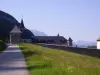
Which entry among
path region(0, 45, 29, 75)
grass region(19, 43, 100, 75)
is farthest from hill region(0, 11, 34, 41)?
grass region(19, 43, 100, 75)

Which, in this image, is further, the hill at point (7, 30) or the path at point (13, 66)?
the hill at point (7, 30)

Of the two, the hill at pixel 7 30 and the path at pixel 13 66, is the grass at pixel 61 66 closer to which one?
the path at pixel 13 66

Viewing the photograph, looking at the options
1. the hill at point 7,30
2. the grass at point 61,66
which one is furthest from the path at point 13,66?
the hill at point 7,30

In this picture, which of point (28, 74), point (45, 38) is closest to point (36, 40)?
point (45, 38)

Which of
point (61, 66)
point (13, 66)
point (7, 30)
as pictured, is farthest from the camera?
point (7, 30)

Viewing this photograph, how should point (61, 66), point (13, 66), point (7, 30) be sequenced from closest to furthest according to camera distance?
point (61, 66) < point (13, 66) < point (7, 30)

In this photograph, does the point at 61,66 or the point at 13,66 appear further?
the point at 13,66

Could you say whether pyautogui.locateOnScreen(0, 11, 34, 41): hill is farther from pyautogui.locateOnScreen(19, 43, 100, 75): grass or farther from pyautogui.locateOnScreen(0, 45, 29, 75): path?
pyautogui.locateOnScreen(19, 43, 100, 75): grass

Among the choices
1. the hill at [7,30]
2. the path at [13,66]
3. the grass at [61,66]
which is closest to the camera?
the grass at [61,66]

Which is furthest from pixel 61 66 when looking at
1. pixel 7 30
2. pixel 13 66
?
pixel 7 30

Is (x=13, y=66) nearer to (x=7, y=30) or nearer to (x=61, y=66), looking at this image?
(x=61, y=66)

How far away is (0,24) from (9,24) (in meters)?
8.54

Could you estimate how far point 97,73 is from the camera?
1212 cm

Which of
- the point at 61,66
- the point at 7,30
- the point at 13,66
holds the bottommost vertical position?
the point at 13,66
